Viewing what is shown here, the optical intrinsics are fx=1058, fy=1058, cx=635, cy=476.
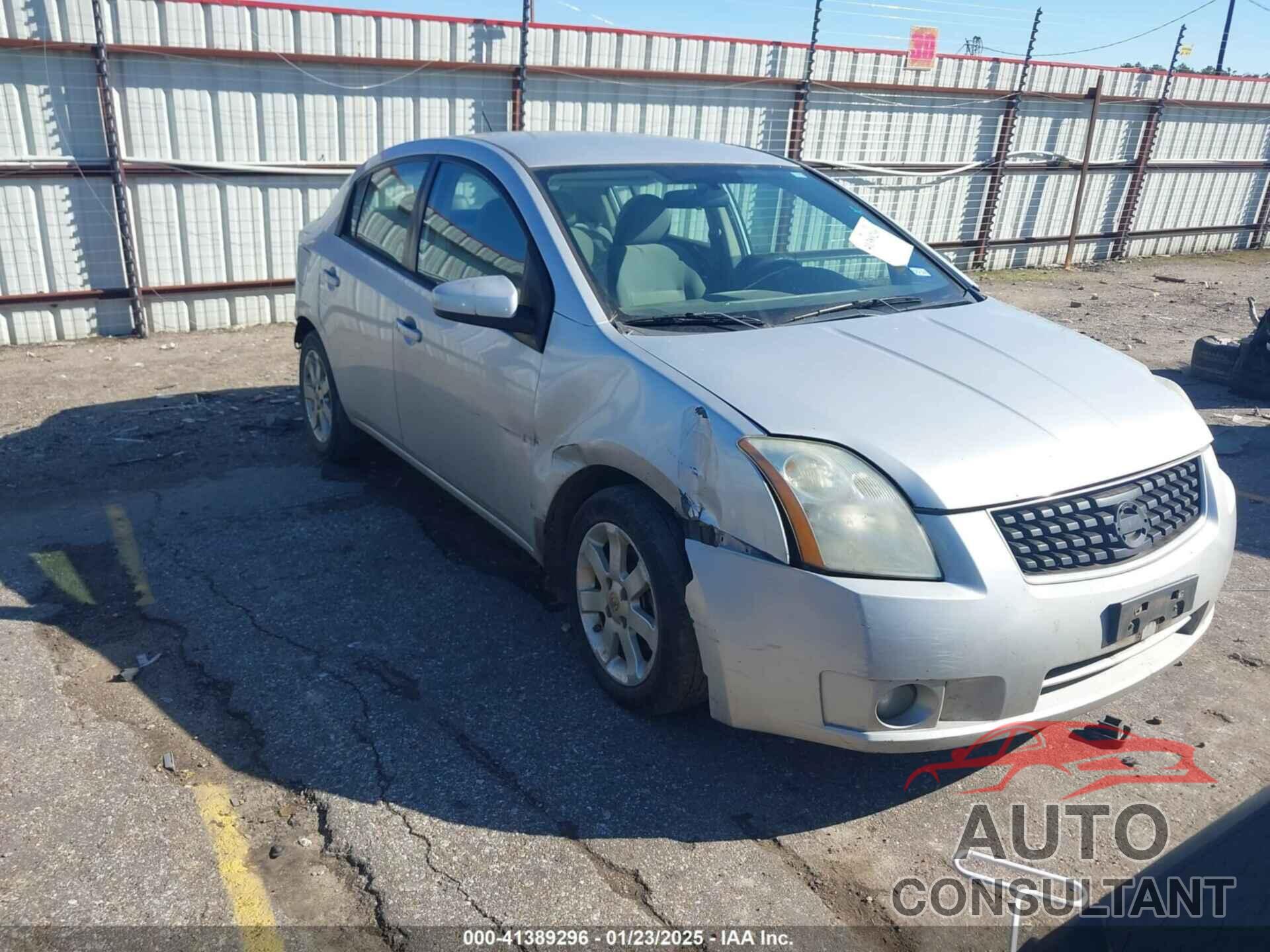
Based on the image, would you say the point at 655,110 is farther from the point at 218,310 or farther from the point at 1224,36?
the point at 1224,36

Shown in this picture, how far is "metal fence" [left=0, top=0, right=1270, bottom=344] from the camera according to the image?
25.9ft

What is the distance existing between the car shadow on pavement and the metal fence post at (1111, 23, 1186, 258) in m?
12.8

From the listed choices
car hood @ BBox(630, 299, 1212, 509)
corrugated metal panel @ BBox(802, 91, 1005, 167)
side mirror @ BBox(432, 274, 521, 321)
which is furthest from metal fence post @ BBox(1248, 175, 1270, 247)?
side mirror @ BBox(432, 274, 521, 321)

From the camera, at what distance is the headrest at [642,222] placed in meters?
3.88

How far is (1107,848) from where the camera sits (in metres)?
2.99

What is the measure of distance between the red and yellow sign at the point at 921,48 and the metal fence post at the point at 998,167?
1366 millimetres

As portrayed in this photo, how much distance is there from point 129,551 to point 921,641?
12.0ft

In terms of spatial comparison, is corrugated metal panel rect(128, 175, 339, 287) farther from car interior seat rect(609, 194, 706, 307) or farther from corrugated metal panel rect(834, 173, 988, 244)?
corrugated metal panel rect(834, 173, 988, 244)

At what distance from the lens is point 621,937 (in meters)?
2.60

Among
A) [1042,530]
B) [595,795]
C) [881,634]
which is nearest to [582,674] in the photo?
[595,795]

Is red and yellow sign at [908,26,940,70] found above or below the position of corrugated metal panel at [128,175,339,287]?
above

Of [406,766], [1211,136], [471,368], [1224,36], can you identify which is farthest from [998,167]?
[1224,36]

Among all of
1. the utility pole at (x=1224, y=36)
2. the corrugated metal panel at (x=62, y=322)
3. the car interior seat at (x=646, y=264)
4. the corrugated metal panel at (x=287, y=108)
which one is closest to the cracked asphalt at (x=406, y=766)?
the car interior seat at (x=646, y=264)

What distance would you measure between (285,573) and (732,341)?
7.57 feet
